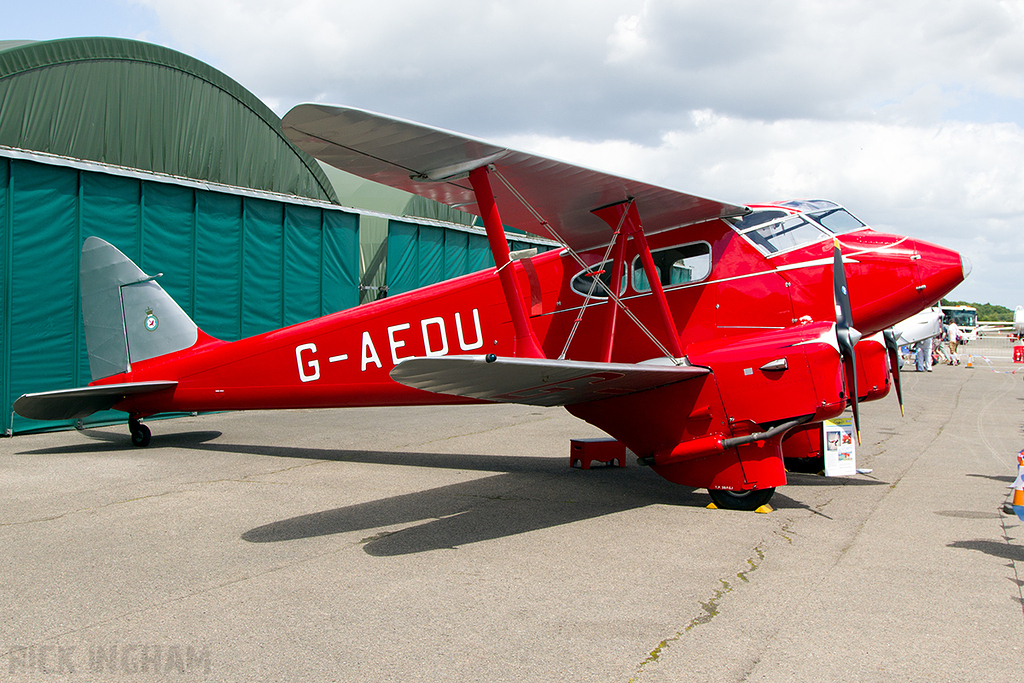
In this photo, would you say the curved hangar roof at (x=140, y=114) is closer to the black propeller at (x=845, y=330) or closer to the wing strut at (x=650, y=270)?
the wing strut at (x=650, y=270)

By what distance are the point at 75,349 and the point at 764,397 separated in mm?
12454

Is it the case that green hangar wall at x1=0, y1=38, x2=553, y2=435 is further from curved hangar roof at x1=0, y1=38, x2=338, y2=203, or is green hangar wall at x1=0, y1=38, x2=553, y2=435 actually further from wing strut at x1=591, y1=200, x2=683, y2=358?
wing strut at x1=591, y1=200, x2=683, y2=358

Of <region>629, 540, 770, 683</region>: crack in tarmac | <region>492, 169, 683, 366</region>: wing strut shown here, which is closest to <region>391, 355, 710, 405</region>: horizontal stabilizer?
<region>492, 169, 683, 366</region>: wing strut

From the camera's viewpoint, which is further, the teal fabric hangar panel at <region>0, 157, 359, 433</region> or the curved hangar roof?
the curved hangar roof

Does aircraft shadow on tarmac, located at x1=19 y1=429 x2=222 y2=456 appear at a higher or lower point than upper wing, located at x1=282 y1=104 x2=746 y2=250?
lower

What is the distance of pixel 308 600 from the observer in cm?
458

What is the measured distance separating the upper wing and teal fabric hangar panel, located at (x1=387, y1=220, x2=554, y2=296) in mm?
11787

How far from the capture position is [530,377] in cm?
558

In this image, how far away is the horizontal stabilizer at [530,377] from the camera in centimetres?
510

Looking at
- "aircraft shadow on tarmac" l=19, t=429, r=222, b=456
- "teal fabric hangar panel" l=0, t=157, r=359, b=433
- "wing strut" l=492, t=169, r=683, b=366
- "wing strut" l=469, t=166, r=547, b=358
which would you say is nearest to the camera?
"wing strut" l=469, t=166, r=547, b=358

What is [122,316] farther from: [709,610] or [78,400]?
[709,610]

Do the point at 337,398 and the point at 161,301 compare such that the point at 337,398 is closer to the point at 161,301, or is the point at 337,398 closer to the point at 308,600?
the point at 161,301

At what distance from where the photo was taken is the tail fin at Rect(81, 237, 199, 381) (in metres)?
10.7

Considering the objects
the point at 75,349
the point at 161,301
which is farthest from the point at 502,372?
the point at 75,349
